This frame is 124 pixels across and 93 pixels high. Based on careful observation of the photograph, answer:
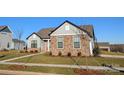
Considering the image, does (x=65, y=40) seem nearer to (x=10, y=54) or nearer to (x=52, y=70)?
(x=10, y=54)

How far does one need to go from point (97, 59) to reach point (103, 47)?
688 millimetres

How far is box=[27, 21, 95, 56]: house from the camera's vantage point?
11.5m

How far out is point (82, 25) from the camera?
35.0ft

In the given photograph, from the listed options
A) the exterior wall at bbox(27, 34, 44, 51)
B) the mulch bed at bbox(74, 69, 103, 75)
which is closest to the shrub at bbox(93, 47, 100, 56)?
the mulch bed at bbox(74, 69, 103, 75)

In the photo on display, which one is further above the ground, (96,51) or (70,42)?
(70,42)

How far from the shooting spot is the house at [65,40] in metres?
11.5

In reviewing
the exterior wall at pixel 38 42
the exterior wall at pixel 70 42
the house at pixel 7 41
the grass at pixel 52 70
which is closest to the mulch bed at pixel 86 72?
the grass at pixel 52 70

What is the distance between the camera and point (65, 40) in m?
14.3

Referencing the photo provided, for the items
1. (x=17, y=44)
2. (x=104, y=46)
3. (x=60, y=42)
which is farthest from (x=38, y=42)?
(x=104, y=46)

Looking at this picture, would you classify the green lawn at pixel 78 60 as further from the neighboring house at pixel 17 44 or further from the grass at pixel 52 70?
the neighboring house at pixel 17 44
